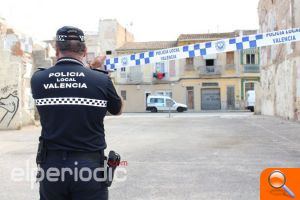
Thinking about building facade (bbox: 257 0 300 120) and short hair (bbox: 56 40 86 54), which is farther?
building facade (bbox: 257 0 300 120)

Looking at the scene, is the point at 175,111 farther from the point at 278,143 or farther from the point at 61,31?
the point at 61,31

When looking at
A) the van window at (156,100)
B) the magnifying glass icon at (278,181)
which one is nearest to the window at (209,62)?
the van window at (156,100)

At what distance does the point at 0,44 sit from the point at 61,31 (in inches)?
689

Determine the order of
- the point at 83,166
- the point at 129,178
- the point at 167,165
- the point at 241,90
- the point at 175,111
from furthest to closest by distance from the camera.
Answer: the point at 241,90 → the point at 175,111 → the point at 167,165 → the point at 129,178 → the point at 83,166

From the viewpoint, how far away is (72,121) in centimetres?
310

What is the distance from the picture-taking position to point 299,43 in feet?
66.3

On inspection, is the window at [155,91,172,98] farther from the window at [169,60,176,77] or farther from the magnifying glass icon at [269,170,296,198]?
the magnifying glass icon at [269,170,296,198]

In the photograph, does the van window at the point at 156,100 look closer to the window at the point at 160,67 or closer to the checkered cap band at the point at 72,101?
the window at the point at 160,67

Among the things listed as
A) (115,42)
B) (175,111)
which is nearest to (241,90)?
(175,111)

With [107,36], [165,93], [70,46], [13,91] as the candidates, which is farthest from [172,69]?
[70,46]

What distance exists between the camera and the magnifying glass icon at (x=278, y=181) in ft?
10.4

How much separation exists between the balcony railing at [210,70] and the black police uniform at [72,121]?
47.2 m

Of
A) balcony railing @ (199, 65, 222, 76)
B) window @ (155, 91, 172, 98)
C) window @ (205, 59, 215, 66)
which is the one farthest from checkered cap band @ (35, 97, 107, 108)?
window @ (155, 91, 172, 98)

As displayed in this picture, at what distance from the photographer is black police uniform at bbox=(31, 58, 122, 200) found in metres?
3.06
